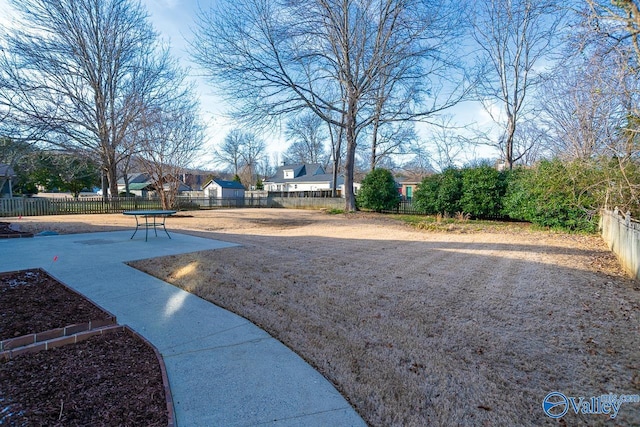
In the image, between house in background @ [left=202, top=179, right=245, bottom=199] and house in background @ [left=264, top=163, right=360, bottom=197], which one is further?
house in background @ [left=264, top=163, right=360, bottom=197]

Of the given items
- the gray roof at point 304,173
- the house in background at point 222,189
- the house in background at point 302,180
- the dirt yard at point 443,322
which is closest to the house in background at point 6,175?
the dirt yard at point 443,322

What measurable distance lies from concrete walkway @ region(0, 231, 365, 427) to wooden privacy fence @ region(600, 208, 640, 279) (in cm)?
601

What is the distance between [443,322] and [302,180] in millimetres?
40708

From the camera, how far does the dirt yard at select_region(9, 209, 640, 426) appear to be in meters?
2.26

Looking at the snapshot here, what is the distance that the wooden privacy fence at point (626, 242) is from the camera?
5.38m

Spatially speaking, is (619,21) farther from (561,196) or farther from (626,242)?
(561,196)

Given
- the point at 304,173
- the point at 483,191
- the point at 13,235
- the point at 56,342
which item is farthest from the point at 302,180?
the point at 56,342

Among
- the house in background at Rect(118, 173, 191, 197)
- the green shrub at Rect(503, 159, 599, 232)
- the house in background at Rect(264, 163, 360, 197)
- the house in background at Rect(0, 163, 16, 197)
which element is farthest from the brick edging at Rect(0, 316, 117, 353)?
the house in background at Rect(118, 173, 191, 197)

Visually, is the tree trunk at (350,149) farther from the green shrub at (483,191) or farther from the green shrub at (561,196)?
the green shrub at (561,196)

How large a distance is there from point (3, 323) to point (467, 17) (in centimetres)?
1746

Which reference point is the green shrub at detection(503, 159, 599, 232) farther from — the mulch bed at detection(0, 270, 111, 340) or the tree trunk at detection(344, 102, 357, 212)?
the mulch bed at detection(0, 270, 111, 340)

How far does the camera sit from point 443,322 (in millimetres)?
3527

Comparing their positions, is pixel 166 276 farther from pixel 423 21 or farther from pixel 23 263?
pixel 423 21

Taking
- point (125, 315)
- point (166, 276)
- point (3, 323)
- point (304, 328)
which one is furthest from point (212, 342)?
point (166, 276)
